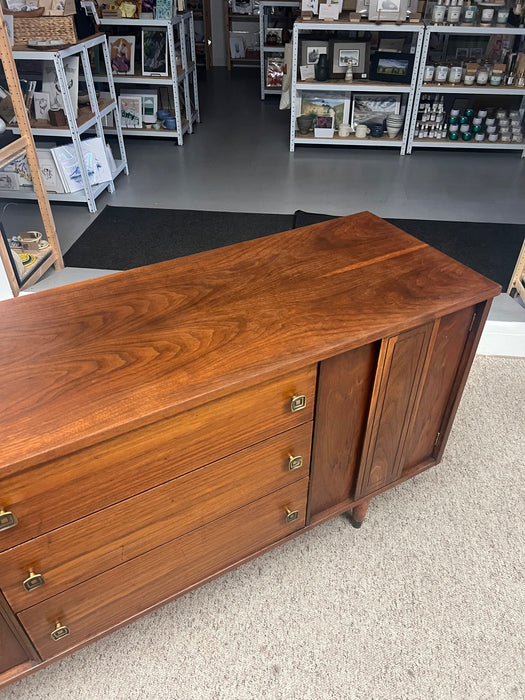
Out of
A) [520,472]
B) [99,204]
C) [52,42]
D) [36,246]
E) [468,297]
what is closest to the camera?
[468,297]

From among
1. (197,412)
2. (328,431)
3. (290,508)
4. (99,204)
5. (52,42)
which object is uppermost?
(52,42)

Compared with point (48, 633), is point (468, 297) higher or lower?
higher

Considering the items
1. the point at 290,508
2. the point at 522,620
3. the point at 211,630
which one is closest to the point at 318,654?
the point at 211,630

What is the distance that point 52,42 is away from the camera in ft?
11.1

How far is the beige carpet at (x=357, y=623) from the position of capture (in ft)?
4.76

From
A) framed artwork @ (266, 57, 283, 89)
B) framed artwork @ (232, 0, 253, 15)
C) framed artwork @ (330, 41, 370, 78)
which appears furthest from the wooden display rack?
framed artwork @ (232, 0, 253, 15)

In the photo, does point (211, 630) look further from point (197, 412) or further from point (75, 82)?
point (75, 82)

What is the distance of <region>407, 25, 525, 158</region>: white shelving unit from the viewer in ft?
14.7

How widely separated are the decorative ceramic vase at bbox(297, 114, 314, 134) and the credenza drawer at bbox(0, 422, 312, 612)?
4420 millimetres

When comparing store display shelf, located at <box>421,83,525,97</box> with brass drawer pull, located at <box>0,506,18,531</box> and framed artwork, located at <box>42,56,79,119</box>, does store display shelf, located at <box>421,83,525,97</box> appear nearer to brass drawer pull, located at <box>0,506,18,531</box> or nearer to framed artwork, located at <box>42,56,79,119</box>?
framed artwork, located at <box>42,56,79,119</box>

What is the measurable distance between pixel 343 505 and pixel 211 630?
21.1 inches

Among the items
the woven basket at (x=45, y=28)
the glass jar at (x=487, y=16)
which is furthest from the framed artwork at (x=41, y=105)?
the glass jar at (x=487, y=16)

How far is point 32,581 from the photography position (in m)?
1.11

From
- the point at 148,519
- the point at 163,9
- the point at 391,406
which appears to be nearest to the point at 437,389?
the point at 391,406
